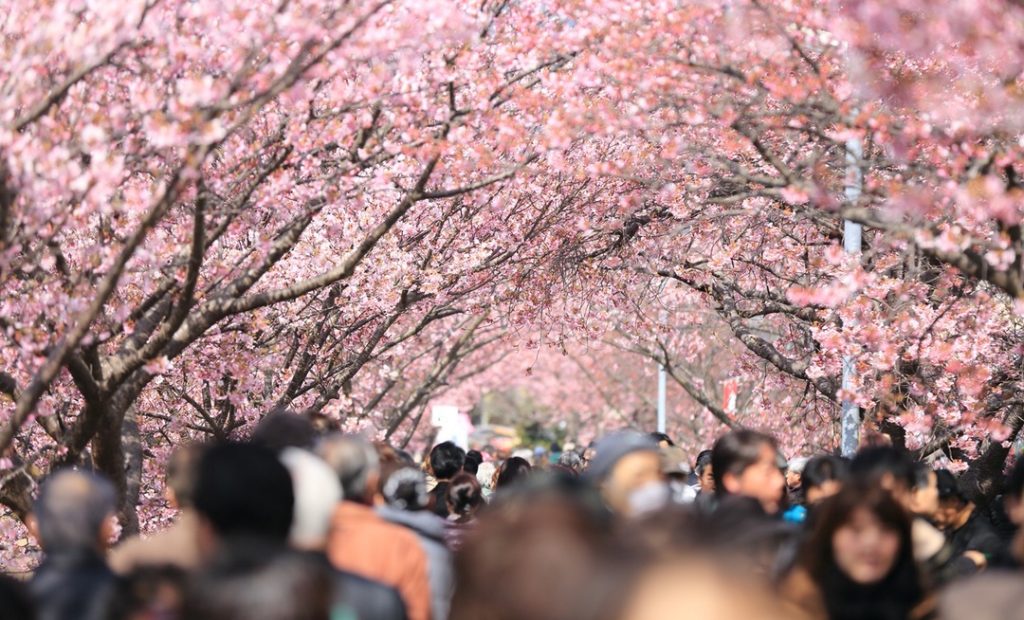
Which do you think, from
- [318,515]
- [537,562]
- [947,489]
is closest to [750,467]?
[947,489]

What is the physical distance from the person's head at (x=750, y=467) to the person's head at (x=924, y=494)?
68 centimetres

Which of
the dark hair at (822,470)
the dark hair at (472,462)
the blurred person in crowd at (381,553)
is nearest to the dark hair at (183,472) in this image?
the blurred person in crowd at (381,553)

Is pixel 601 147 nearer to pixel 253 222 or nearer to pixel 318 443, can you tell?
pixel 253 222

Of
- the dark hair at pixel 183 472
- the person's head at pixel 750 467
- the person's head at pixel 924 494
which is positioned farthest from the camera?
the person's head at pixel 924 494

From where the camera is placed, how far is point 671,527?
9.61 feet

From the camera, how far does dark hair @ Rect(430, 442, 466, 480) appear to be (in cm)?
873

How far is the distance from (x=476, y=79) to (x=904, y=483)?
464 cm

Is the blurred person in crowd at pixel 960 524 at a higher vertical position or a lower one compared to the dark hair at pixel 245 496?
higher

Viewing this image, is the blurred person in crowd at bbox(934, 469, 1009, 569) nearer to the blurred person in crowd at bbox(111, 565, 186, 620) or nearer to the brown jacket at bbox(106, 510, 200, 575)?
the brown jacket at bbox(106, 510, 200, 575)

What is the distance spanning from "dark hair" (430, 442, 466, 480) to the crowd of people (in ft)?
5.00

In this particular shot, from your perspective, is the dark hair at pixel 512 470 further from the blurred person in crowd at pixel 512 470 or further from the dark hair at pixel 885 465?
the dark hair at pixel 885 465

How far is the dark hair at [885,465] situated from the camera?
5.79m

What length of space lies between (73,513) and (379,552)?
3.17ft

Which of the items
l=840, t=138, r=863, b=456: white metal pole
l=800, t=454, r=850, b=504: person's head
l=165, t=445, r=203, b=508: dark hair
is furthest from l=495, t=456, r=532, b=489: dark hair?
l=840, t=138, r=863, b=456: white metal pole
